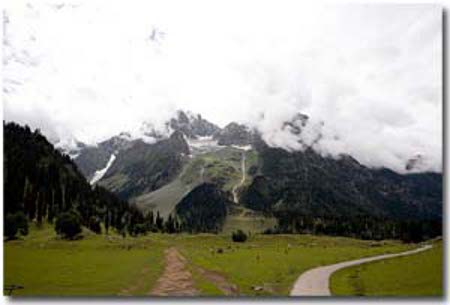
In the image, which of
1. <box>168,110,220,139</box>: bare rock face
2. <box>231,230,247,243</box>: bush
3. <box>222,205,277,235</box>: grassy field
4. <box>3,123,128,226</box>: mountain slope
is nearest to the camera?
<box>3,123,128,226</box>: mountain slope

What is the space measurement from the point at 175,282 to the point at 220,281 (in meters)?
1.62

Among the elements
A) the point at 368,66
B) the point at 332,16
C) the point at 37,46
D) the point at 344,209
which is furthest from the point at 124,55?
the point at 344,209

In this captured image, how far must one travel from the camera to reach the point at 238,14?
621 inches

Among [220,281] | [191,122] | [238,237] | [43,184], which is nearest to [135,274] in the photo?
[220,281]

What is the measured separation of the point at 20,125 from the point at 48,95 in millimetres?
1476

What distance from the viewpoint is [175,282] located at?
15.4 m

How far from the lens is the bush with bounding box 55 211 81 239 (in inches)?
999

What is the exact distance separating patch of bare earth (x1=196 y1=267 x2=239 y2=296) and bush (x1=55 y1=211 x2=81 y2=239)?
A: 10342 mm

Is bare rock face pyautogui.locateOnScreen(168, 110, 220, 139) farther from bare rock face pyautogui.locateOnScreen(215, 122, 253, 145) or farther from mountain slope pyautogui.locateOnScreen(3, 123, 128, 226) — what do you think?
mountain slope pyautogui.locateOnScreen(3, 123, 128, 226)

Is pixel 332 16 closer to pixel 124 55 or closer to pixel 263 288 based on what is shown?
pixel 124 55

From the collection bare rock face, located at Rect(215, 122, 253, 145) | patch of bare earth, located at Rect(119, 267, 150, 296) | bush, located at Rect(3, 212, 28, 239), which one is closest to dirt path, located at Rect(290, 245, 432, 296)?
patch of bare earth, located at Rect(119, 267, 150, 296)

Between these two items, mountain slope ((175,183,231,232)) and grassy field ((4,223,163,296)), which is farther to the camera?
mountain slope ((175,183,231,232))

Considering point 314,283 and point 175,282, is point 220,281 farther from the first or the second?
point 314,283

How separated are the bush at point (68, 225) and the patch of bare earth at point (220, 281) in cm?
1034
